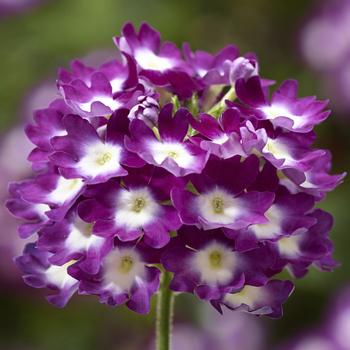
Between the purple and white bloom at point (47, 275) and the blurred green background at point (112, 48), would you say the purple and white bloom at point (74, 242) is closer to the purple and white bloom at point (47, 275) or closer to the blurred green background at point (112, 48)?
the purple and white bloom at point (47, 275)

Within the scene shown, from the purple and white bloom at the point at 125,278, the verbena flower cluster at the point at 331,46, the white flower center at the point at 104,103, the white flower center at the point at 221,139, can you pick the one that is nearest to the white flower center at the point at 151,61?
the white flower center at the point at 104,103

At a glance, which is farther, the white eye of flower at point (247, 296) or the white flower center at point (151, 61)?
the white flower center at point (151, 61)

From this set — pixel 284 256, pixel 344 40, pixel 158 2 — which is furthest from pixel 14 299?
pixel 284 256

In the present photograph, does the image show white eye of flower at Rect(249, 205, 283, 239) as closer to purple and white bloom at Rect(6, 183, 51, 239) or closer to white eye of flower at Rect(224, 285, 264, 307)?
white eye of flower at Rect(224, 285, 264, 307)

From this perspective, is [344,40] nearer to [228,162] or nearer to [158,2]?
[158,2]

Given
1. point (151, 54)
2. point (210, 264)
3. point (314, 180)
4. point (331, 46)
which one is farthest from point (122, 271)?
point (331, 46)

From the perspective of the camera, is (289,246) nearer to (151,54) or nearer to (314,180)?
(314,180)

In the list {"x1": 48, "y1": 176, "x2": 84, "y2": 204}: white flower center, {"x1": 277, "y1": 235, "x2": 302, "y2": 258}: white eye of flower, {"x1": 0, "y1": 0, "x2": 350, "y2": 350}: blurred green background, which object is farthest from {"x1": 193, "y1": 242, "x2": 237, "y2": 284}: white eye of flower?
{"x1": 0, "y1": 0, "x2": 350, "y2": 350}: blurred green background
